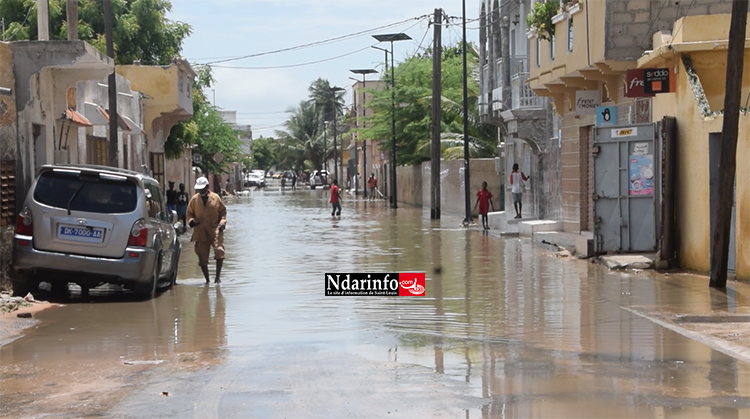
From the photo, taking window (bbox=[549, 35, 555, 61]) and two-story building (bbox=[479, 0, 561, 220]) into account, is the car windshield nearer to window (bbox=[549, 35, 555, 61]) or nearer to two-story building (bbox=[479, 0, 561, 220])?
window (bbox=[549, 35, 555, 61])

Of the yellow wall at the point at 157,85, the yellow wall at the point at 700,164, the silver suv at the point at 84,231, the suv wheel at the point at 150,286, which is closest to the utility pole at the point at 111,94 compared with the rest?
the suv wheel at the point at 150,286

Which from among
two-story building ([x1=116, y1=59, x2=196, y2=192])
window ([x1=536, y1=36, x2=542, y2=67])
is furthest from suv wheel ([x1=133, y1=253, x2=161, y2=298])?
two-story building ([x1=116, y1=59, x2=196, y2=192])

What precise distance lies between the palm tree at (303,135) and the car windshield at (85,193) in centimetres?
10599

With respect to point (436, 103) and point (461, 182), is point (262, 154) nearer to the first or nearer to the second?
point (461, 182)

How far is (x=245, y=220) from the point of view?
3941 centimetres

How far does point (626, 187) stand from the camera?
18.3 metres

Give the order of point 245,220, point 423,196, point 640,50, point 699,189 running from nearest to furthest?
point 699,189
point 640,50
point 245,220
point 423,196

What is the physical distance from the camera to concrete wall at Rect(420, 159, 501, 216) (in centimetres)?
4319

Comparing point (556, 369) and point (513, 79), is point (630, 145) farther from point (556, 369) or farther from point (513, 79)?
point (513, 79)

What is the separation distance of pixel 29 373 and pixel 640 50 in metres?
15.5

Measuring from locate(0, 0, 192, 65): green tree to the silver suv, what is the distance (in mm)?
35811

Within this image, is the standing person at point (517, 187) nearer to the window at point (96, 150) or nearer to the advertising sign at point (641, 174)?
the window at point (96, 150)

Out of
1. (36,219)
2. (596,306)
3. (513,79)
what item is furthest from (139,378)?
(513,79)

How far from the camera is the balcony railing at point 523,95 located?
31.4 m
